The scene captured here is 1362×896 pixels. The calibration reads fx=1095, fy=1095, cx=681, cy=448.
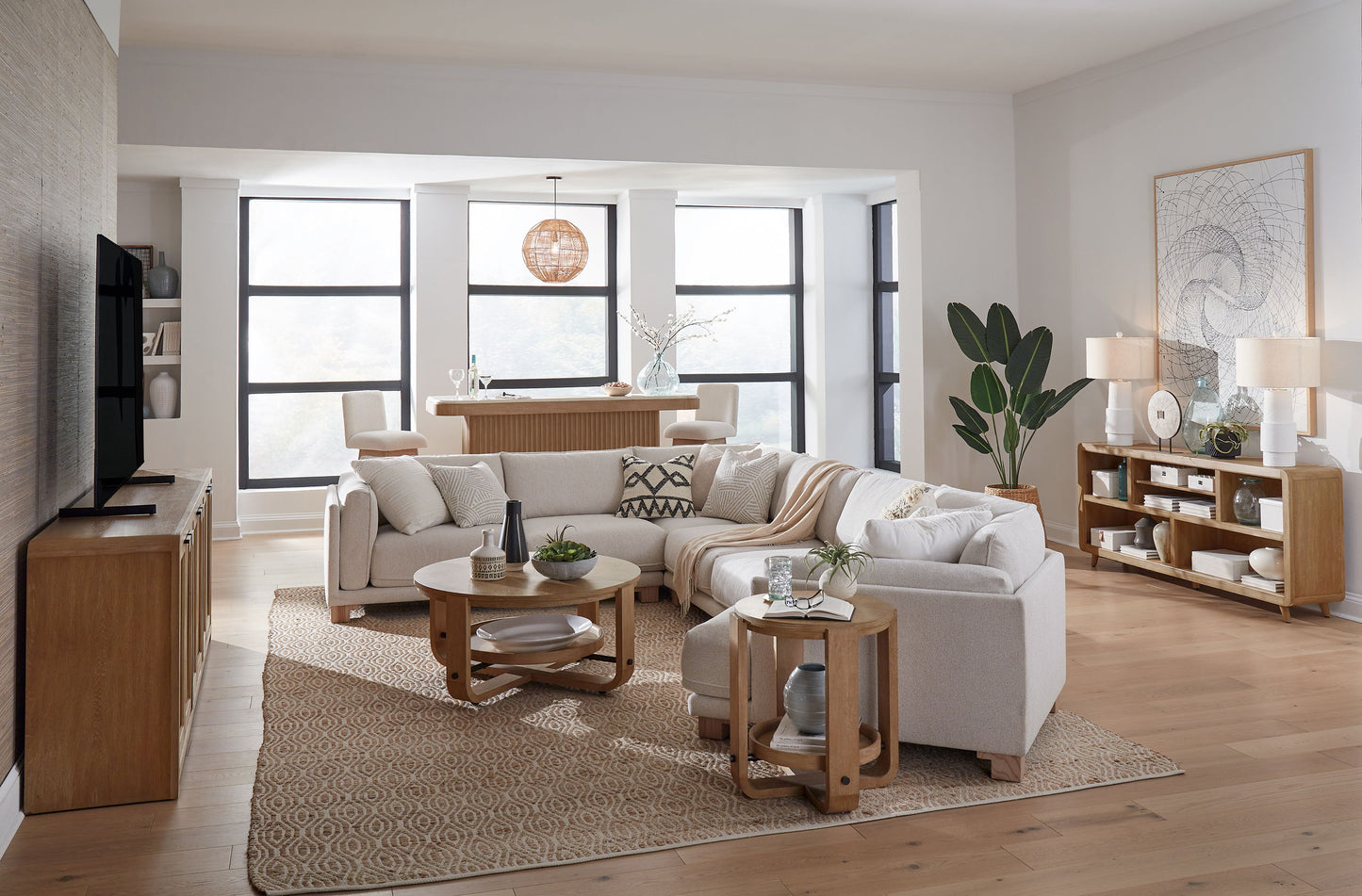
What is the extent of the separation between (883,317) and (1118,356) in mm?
3487

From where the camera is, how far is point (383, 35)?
595cm

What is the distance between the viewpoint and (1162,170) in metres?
6.34

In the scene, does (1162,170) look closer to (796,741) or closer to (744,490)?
(744,490)

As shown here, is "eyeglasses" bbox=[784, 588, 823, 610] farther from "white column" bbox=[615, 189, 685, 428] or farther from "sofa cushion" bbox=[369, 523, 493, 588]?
"white column" bbox=[615, 189, 685, 428]

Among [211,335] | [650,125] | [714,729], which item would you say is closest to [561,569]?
[714,729]

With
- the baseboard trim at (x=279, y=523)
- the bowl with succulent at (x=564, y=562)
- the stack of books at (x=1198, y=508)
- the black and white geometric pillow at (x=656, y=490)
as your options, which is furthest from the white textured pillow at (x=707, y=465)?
the baseboard trim at (x=279, y=523)

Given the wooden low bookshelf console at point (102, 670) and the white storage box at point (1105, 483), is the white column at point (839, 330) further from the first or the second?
the wooden low bookshelf console at point (102, 670)

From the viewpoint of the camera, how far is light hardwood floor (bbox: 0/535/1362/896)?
264cm

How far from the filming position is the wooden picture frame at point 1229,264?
543cm

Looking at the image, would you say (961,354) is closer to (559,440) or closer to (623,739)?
(559,440)

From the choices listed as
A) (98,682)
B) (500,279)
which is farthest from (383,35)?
(98,682)

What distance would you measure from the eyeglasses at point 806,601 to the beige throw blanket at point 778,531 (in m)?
1.89

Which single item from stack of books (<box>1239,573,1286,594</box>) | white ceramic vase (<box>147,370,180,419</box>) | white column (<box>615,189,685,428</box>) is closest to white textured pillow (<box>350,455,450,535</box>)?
white ceramic vase (<box>147,370,180,419</box>)

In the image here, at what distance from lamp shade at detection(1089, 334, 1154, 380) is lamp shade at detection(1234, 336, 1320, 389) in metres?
0.98
